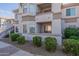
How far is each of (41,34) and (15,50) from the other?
154 cm

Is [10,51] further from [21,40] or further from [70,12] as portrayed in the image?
[70,12]

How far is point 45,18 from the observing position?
8.62 m

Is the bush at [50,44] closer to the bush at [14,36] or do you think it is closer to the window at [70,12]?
the bush at [14,36]

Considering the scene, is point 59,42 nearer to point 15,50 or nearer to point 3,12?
point 15,50

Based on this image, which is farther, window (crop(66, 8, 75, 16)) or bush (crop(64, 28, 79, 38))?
window (crop(66, 8, 75, 16))

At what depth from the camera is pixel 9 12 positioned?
7.48 metres

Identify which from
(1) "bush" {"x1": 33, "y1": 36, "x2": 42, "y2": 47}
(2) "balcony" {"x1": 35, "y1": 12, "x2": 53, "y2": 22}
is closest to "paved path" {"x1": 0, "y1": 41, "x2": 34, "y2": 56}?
(1) "bush" {"x1": 33, "y1": 36, "x2": 42, "y2": 47}

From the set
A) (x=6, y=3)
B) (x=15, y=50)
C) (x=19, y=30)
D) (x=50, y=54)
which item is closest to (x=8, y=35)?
(x=19, y=30)

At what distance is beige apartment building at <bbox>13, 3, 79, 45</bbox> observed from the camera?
27.1 feet

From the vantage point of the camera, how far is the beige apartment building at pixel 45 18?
8.25 metres

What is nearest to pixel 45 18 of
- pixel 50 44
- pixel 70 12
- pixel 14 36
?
pixel 70 12

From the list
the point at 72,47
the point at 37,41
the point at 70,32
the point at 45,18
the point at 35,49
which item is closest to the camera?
the point at 72,47

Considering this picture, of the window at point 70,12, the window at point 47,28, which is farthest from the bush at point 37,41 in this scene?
the window at point 70,12

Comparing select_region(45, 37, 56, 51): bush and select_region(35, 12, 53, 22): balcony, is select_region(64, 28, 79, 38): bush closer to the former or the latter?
select_region(45, 37, 56, 51): bush
